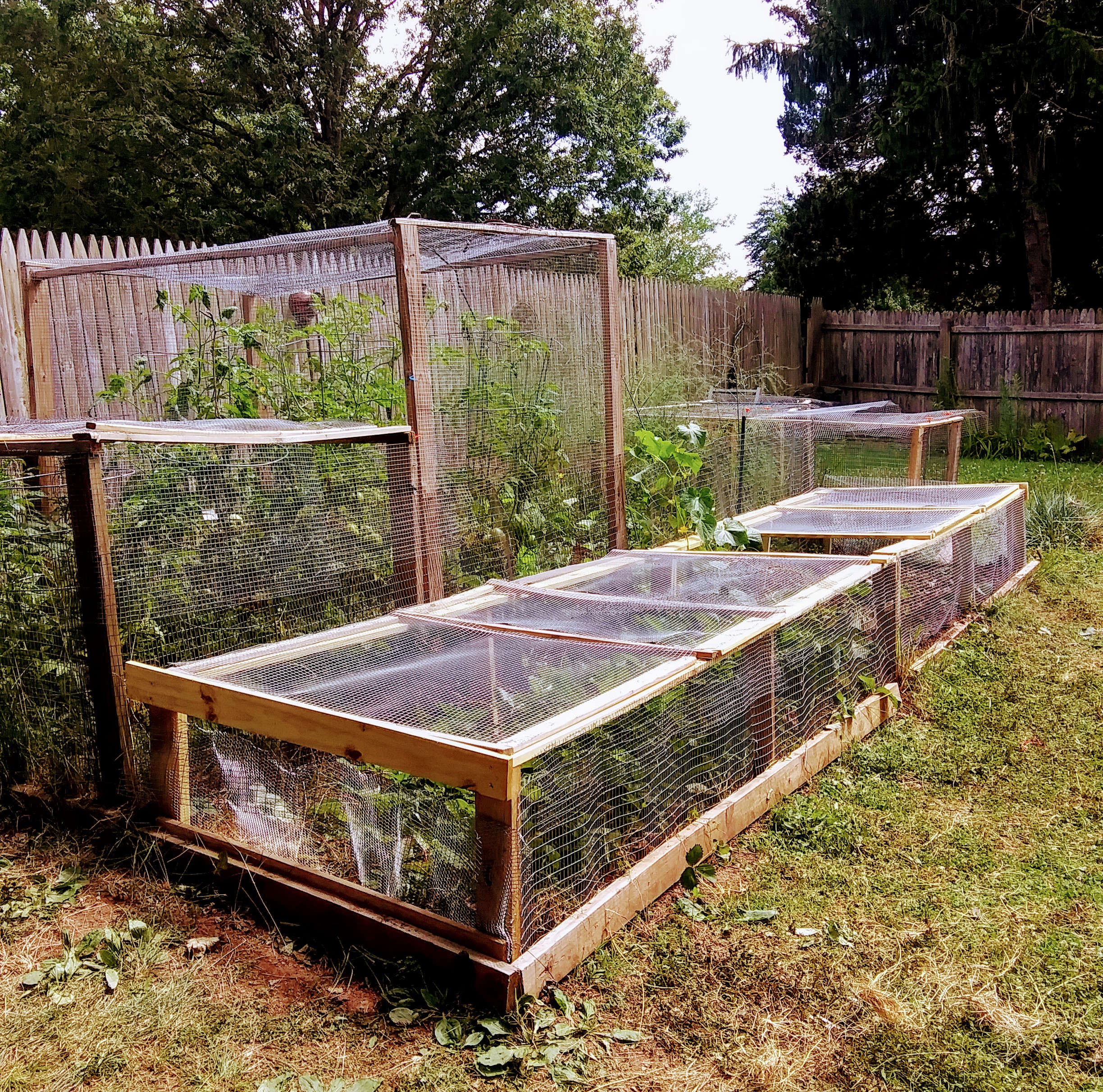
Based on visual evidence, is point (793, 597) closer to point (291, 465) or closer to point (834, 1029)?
point (834, 1029)

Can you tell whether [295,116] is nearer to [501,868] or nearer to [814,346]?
[814,346]

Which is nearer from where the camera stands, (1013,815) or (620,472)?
(1013,815)

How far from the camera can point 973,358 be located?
11.6 m

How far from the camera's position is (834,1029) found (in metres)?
2.01

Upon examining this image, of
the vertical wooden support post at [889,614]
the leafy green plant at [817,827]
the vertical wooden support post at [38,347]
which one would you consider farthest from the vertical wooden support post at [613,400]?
the vertical wooden support post at [38,347]

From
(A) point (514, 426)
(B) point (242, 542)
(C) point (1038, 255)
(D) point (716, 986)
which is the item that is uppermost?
(C) point (1038, 255)

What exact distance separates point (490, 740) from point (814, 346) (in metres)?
11.6

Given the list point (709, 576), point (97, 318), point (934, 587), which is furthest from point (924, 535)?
point (97, 318)

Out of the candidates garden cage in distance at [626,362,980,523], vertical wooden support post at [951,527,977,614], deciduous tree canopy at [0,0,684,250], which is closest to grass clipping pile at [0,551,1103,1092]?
vertical wooden support post at [951,527,977,614]

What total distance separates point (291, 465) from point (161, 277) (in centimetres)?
212

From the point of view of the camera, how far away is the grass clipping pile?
190 centimetres

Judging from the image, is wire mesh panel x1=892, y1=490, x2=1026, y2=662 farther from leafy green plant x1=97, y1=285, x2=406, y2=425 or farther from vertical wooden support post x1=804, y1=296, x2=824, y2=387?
vertical wooden support post x1=804, y1=296, x2=824, y2=387

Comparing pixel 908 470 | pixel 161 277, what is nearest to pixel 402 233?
pixel 161 277

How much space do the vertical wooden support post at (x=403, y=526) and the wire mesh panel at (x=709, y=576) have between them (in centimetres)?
47
